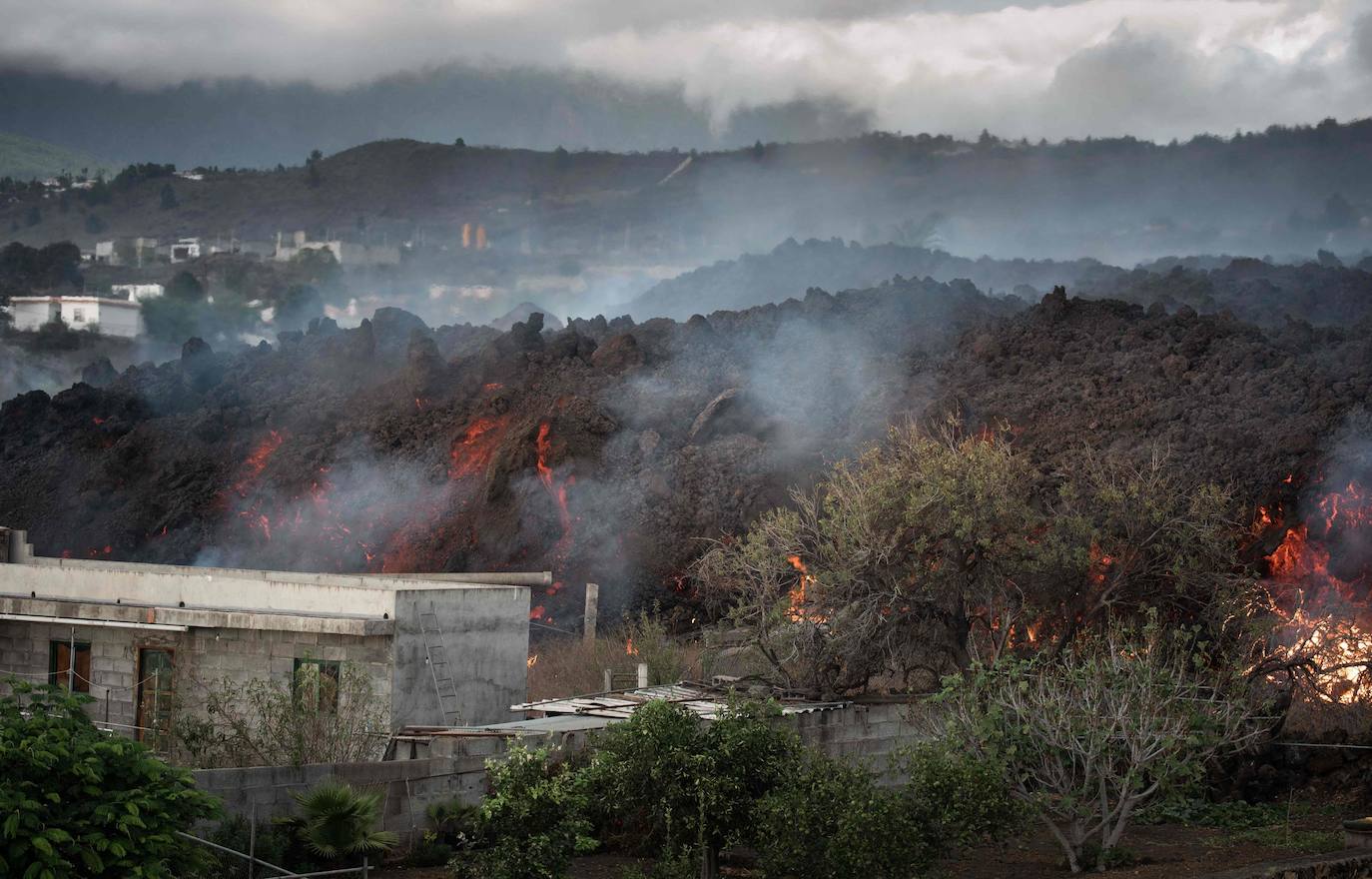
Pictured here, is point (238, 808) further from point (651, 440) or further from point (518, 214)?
point (518, 214)

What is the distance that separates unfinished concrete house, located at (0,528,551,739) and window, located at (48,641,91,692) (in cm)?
2

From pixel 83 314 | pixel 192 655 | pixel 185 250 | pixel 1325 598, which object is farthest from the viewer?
pixel 185 250

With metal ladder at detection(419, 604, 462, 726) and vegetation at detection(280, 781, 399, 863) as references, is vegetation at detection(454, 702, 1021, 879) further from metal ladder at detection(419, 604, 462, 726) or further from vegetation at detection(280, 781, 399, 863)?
metal ladder at detection(419, 604, 462, 726)

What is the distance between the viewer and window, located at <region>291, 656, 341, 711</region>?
68.9ft

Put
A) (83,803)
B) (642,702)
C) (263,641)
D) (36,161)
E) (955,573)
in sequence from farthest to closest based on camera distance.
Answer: (36,161) < (955,573) < (263,641) < (642,702) < (83,803)

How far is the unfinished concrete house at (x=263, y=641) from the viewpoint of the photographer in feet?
77.2

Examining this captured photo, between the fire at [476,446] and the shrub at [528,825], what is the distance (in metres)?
34.1

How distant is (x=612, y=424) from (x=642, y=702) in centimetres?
2832

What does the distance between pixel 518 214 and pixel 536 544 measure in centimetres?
10815

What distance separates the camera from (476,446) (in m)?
52.5

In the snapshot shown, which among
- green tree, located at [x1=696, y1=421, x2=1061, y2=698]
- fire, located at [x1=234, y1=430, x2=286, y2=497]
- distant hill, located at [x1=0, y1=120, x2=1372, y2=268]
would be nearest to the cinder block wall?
green tree, located at [x1=696, y1=421, x2=1061, y2=698]

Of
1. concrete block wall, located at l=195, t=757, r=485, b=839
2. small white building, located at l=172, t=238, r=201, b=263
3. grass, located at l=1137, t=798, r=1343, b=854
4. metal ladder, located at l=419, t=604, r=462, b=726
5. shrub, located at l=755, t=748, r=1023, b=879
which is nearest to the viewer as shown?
shrub, located at l=755, t=748, r=1023, b=879

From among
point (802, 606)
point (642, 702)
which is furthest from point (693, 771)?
point (802, 606)

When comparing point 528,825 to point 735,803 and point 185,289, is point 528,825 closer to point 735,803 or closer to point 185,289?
point 735,803
